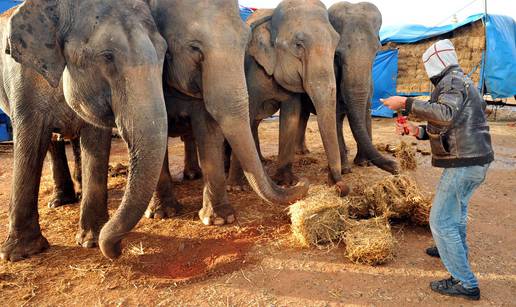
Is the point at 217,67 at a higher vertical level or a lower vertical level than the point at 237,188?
higher

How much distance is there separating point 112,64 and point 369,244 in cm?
246

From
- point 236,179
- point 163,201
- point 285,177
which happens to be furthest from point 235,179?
point 163,201

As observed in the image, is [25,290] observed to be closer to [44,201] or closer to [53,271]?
[53,271]

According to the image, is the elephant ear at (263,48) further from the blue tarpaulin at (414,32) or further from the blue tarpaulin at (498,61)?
the blue tarpaulin at (414,32)

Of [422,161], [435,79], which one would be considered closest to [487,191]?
[422,161]

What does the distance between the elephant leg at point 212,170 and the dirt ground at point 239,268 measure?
0.46ft

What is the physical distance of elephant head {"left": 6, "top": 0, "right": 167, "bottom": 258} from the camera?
305 cm

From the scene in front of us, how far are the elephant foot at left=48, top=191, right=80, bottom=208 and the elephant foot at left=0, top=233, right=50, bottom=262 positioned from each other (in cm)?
156

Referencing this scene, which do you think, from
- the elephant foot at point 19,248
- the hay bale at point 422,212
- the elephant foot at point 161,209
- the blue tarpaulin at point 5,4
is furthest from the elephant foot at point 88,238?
the blue tarpaulin at point 5,4

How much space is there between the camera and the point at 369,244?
12.0ft

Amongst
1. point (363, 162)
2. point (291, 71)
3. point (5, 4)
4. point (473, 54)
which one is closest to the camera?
point (291, 71)

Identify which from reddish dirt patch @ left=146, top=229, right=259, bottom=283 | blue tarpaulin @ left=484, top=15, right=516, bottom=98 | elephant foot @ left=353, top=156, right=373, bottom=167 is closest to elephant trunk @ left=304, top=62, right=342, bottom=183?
reddish dirt patch @ left=146, top=229, right=259, bottom=283

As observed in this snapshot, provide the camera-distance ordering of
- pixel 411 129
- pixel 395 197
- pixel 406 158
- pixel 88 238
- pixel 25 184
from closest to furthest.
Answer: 1. pixel 411 129
2. pixel 25 184
3. pixel 88 238
4. pixel 395 197
5. pixel 406 158

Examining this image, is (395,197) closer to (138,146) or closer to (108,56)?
(138,146)
